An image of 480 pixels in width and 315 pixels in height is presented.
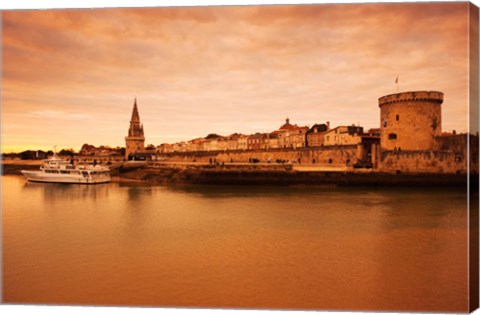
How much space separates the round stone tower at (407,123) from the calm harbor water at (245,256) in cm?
156

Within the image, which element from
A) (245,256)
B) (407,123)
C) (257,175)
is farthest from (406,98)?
(257,175)

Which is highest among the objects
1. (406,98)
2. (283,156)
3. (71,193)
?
(406,98)

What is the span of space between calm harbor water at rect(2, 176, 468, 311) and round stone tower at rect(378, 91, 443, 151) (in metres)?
1.56

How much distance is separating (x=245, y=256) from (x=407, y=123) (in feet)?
23.1

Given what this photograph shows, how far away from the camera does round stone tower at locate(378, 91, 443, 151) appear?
286 inches

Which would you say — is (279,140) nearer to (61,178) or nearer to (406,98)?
(406,98)

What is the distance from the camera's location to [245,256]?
15.2 feet

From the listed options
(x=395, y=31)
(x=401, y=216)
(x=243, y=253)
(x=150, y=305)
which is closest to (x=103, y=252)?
(x=150, y=305)

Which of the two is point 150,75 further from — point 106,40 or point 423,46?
Result: point 423,46

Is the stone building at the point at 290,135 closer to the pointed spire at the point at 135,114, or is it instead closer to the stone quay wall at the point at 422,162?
the stone quay wall at the point at 422,162

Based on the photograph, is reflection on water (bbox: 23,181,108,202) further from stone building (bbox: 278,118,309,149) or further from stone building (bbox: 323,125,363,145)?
stone building (bbox: 323,125,363,145)

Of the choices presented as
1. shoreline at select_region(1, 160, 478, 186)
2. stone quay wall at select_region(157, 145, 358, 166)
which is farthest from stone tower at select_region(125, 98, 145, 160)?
stone quay wall at select_region(157, 145, 358, 166)

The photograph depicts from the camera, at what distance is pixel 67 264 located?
14.7 feet

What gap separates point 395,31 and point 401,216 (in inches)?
141
